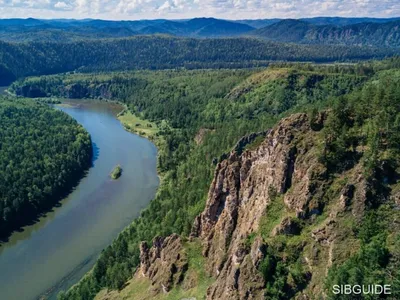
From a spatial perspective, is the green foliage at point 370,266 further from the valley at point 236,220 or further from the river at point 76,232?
the river at point 76,232

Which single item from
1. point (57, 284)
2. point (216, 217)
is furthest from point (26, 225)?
point (216, 217)

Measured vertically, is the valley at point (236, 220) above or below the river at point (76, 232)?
above

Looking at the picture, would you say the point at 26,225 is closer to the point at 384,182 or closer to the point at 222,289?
the point at 222,289

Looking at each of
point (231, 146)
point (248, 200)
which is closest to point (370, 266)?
point (248, 200)

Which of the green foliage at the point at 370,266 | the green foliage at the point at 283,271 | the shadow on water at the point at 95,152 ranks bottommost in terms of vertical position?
the shadow on water at the point at 95,152

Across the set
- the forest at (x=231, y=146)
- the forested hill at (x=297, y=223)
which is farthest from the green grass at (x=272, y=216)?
the forest at (x=231, y=146)

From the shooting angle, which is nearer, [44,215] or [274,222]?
[274,222]

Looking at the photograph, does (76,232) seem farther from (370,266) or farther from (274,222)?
(370,266)
